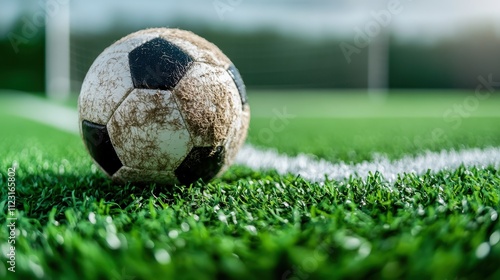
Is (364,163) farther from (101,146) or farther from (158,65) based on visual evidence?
(101,146)

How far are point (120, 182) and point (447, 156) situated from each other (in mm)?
2702

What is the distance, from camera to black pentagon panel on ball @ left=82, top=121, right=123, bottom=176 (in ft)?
9.59

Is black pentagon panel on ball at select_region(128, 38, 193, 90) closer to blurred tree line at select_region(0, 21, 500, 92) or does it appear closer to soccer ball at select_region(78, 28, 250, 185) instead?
soccer ball at select_region(78, 28, 250, 185)

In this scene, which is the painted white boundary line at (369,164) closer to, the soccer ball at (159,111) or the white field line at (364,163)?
the white field line at (364,163)

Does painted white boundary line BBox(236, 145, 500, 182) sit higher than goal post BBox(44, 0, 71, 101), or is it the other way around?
goal post BBox(44, 0, 71, 101)

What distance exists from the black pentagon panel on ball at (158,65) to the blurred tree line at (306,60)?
14.0 meters

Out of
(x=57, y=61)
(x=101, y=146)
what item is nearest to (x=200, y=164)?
(x=101, y=146)

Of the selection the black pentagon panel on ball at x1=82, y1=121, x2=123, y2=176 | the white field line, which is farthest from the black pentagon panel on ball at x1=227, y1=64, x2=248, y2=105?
the black pentagon panel on ball at x1=82, y1=121, x2=123, y2=176

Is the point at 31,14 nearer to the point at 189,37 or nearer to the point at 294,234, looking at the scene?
the point at 189,37

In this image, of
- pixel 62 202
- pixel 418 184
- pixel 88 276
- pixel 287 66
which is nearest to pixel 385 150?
pixel 418 184

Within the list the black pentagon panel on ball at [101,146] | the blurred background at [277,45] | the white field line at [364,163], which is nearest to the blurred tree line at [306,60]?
the blurred background at [277,45]

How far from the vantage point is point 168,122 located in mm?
2818

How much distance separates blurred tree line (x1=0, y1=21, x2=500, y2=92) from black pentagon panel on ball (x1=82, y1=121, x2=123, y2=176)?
13907 mm

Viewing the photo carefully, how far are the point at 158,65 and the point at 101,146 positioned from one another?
1.75 ft
